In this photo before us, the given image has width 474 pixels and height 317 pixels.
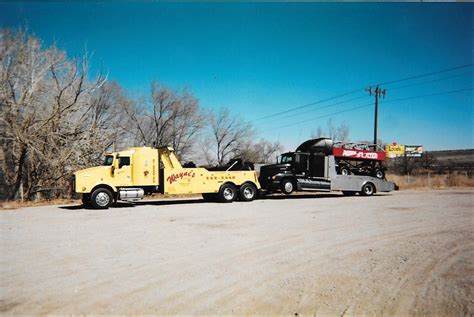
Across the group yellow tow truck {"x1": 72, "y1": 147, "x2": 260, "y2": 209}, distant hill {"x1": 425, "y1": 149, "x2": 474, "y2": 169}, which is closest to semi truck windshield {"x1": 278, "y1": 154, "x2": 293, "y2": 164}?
yellow tow truck {"x1": 72, "y1": 147, "x2": 260, "y2": 209}

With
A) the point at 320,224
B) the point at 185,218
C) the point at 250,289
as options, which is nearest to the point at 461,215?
the point at 320,224

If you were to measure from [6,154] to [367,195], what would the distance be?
21598mm

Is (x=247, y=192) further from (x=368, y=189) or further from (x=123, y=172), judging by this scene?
(x=368, y=189)

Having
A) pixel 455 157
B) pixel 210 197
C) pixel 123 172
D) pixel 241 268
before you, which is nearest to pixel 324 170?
pixel 210 197

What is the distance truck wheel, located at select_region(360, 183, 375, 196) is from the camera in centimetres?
2116

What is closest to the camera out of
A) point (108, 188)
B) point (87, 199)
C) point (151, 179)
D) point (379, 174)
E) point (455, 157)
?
point (87, 199)

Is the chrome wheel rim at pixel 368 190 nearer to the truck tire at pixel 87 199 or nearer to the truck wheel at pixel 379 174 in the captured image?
the truck wheel at pixel 379 174

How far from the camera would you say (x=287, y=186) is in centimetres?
1866

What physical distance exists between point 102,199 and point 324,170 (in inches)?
468

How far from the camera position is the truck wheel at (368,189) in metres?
21.2

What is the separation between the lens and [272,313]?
3822 millimetres

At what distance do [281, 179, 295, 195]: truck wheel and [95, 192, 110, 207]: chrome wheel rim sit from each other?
8815 mm

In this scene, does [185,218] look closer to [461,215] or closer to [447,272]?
[447,272]

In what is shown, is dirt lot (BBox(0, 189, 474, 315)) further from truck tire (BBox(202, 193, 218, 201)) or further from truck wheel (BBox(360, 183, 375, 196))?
truck wheel (BBox(360, 183, 375, 196))
